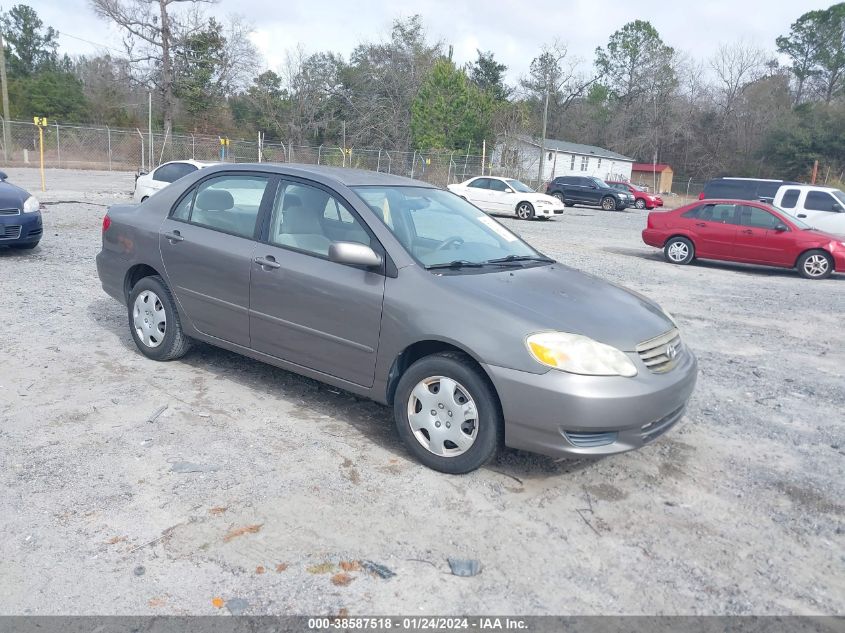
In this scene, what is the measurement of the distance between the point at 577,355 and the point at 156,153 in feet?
134

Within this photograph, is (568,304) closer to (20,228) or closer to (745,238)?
(20,228)

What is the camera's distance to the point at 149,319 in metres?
5.66

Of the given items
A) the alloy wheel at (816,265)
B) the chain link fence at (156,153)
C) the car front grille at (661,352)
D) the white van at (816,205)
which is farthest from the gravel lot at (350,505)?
the chain link fence at (156,153)

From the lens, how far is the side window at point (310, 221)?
14.8ft

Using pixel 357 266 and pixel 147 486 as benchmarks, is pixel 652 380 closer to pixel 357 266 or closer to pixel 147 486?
pixel 357 266

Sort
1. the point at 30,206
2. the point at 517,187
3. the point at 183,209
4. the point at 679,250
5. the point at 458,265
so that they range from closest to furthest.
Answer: the point at 458,265 → the point at 183,209 → the point at 30,206 → the point at 679,250 → the point at 517,187

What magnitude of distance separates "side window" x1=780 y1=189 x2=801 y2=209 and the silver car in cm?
1484

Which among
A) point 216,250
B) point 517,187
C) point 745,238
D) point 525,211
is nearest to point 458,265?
point 216,250

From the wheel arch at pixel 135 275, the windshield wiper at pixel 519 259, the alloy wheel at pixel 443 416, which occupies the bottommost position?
the alloy wheel at pixel 443 416

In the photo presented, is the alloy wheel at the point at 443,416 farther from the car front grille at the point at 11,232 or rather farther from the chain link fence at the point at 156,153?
the chain link fence at the point at 156,153

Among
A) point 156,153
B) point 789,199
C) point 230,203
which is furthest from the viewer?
point 156,153

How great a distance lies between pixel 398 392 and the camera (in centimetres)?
411

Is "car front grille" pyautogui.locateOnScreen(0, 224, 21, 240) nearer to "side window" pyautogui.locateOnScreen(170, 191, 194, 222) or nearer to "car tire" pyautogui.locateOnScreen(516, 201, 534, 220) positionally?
"side window" pyautogui.locateOnScreen(170, 191, 194, 222)

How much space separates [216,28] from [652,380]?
51986 mm
